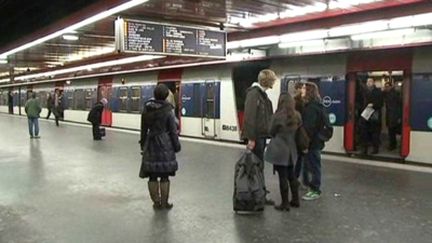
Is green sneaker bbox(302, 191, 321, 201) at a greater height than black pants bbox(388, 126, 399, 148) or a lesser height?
lesser

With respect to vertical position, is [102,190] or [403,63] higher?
[403,63]

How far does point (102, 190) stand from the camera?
6.87 m

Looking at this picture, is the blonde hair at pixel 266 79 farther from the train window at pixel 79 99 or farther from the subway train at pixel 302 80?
the train window at pixel 79 99

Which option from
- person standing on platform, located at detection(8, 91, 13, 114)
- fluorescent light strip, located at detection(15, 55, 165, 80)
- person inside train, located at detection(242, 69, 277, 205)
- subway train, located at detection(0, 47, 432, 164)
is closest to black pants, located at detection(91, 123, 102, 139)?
fluorescent light strip, located at detection(15, 55, 165, 80)

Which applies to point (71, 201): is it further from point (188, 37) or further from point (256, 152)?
point (188, 37)

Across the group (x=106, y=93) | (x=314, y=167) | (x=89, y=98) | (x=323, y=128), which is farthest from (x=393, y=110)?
(x=89, y=98)

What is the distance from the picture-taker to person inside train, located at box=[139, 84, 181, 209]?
18.5ft

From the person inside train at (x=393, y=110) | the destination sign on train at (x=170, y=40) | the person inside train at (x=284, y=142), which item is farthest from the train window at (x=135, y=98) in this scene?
the person inside train at (x=284, y=142)

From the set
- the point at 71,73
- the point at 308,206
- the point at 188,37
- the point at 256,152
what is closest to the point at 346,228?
the point at 308,206

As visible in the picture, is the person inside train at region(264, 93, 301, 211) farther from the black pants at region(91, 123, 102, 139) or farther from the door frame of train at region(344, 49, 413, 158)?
the black pants at region(91, 123, 102, 139)

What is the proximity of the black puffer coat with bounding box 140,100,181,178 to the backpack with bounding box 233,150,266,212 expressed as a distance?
2.70ft

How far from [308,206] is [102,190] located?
2.95m

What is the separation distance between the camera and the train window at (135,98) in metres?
19.6

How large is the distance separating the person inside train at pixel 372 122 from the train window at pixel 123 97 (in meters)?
12.2
